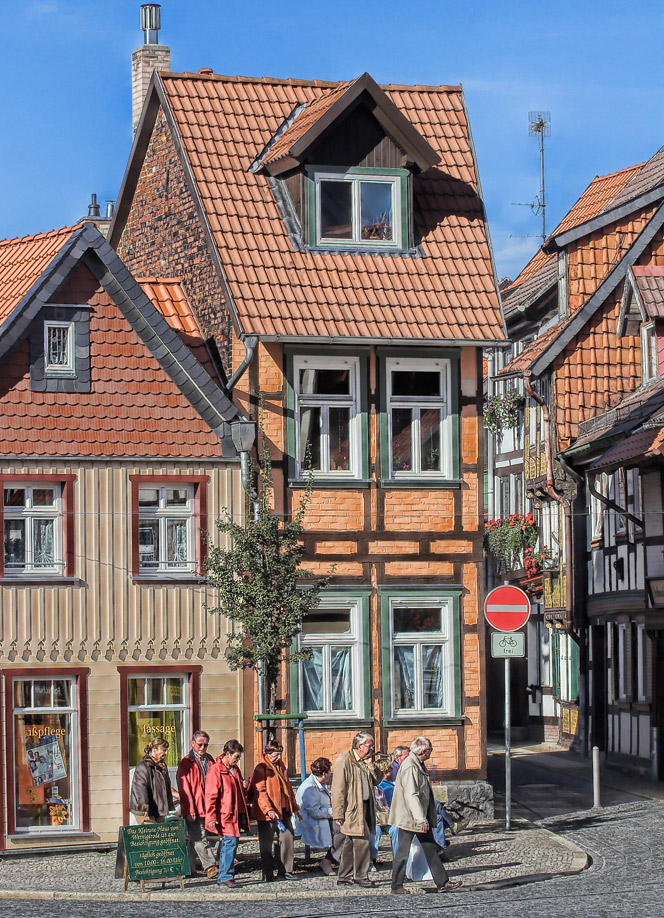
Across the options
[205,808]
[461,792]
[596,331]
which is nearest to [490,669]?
[596,331]

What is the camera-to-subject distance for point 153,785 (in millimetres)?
18672

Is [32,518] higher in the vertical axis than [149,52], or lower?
lower

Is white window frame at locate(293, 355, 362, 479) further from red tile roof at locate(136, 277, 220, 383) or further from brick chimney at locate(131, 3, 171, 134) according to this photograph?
brick chimney at locate(131, 3, 171, 134)

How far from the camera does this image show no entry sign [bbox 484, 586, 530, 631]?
21.5 metres

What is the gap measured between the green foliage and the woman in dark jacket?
22286 millimetres

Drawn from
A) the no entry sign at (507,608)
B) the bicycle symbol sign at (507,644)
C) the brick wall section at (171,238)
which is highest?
the brick wall section at (171,238)

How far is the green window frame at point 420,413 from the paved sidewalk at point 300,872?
192 inches

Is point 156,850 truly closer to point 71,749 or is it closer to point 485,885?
point 485,885

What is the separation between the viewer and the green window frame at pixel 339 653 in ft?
77.8

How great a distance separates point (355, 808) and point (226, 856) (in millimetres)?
1514

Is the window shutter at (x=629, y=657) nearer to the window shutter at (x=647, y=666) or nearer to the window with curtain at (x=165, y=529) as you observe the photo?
the window shutter at (x=647, y=666)

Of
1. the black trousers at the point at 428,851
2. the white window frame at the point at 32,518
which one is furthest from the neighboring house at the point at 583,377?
the black trousers at the point at 428,851

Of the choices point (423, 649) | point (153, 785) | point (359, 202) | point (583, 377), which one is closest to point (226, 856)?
point (153, 785)

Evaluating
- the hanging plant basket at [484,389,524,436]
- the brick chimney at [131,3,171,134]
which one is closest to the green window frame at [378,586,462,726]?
the brick chimney at [131,3,171,134]
